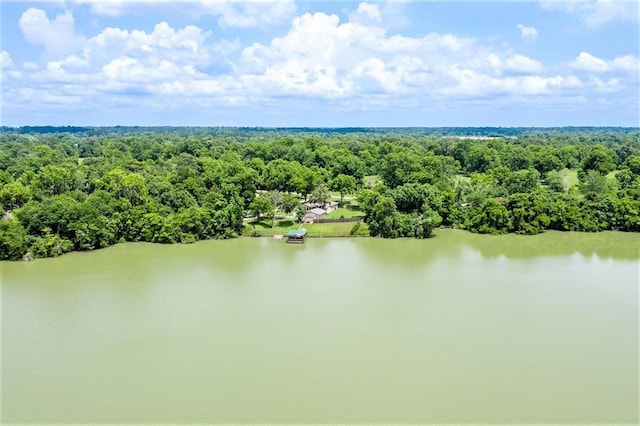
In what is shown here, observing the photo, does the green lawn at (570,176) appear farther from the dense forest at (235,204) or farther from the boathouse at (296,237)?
the boathouse at (296,237)

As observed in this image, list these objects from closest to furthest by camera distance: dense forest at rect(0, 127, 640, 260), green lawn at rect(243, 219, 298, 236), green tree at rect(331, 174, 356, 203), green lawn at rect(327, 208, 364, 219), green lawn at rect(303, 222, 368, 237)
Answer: dense forest at rect(0, 127, 640, 260) → green lawn at rect(303, 222, 368, 237) → green lawn at rect(243, 219, 298, 236) → green lawn at rect(327, 208, 364, 219) → green tree at rect(331, 174, 356, 203)

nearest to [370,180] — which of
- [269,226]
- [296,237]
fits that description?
[269,226]

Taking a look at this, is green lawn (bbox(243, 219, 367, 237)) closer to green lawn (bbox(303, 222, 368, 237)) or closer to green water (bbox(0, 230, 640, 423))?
green lawn (bbox(303, 222, 368, 237))

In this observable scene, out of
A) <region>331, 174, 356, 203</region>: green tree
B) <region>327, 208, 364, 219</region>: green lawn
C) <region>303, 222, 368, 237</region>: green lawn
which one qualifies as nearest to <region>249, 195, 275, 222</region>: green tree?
<region>303, 222, 368, 237</region>: green lawn

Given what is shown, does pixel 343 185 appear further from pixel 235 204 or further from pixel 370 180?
pixel 370 180

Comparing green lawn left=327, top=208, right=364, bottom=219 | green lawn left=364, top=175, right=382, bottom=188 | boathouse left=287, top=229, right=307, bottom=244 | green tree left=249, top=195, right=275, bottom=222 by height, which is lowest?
boathouse left=287, top=229, right=307, bottom=244

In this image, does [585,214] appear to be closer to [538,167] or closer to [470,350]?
[470,350]

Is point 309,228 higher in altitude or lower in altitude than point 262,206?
lower

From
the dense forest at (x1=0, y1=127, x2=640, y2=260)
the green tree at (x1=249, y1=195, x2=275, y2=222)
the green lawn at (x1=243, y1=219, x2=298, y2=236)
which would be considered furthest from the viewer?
the green tree at (x1=249, y1=195, x2=275, y2=222)

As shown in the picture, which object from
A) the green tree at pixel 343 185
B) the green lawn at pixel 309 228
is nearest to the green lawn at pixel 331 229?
the green lawn at pixel 309 228
